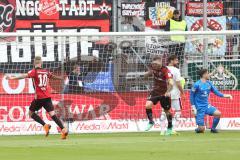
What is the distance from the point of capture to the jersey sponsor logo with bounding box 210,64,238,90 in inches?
904

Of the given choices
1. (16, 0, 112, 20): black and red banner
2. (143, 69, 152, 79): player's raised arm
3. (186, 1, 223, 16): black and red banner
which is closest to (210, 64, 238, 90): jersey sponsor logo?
(143, 69, 152, 79): player's raised arm

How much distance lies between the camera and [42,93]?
20359 millimetres

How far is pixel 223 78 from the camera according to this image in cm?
2317

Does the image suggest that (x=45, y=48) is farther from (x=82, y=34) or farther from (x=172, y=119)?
(x=172, y=119)

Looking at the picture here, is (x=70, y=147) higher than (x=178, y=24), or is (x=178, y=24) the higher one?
(x=178, y=24)

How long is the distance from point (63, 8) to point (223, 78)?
528 centimetres

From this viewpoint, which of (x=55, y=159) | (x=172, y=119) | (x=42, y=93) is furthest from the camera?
(x=172, y=119)

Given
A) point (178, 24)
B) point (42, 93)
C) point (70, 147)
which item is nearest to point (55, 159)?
point (70, 147)

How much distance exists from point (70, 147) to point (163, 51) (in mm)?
7557

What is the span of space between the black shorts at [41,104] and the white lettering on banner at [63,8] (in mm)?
5104

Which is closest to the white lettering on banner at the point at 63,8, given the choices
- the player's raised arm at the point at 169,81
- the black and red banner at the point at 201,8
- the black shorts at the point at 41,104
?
the black and red banner at the point at 201,8

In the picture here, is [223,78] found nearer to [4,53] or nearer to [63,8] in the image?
[63,8]

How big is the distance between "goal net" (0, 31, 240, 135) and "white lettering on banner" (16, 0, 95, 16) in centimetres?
222

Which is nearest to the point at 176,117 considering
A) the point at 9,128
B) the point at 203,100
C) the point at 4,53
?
the point at 203,100
